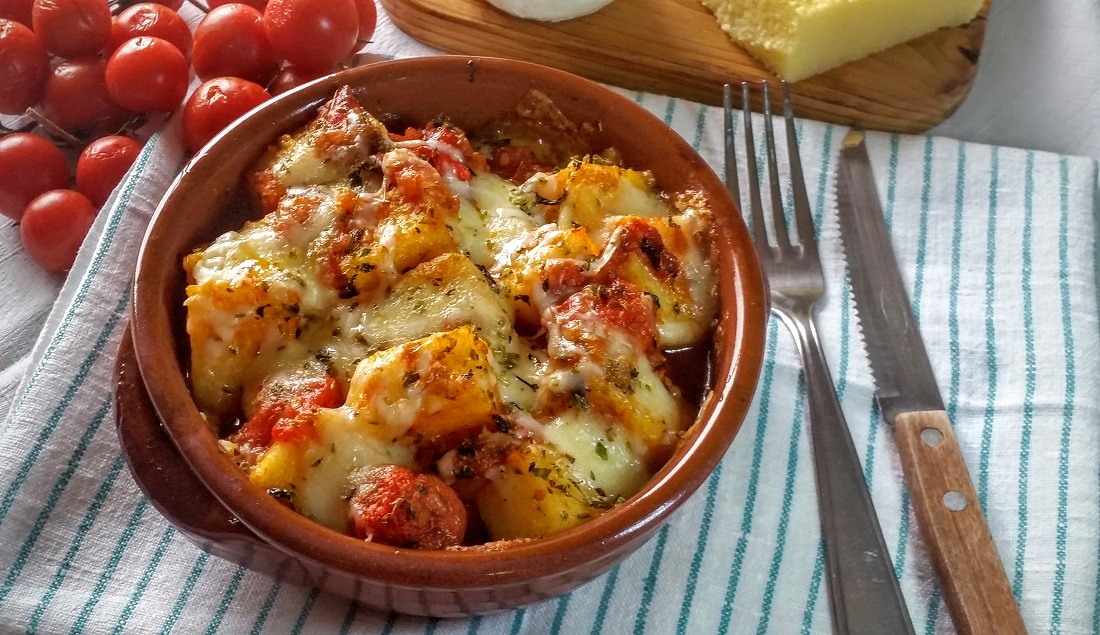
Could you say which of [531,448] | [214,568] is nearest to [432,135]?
[531,448]

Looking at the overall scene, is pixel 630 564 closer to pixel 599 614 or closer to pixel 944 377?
pixel 599 614

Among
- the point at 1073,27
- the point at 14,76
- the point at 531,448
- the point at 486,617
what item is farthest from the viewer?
the point at 1073,27

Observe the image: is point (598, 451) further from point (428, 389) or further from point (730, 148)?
point (730, 148)

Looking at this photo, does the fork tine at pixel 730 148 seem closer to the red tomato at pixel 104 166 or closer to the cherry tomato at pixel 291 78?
the cherry tomato at pixel 291 78

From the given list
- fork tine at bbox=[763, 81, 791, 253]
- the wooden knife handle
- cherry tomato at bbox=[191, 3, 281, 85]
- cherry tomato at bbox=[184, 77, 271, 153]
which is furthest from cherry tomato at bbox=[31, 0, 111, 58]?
the wooden knife handle

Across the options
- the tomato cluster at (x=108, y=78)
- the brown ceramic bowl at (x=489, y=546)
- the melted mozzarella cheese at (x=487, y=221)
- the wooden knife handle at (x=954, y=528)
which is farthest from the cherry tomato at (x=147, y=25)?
the wooden knife handle at (x=954, y=528)

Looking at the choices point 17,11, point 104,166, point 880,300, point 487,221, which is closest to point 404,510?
point 487,221
